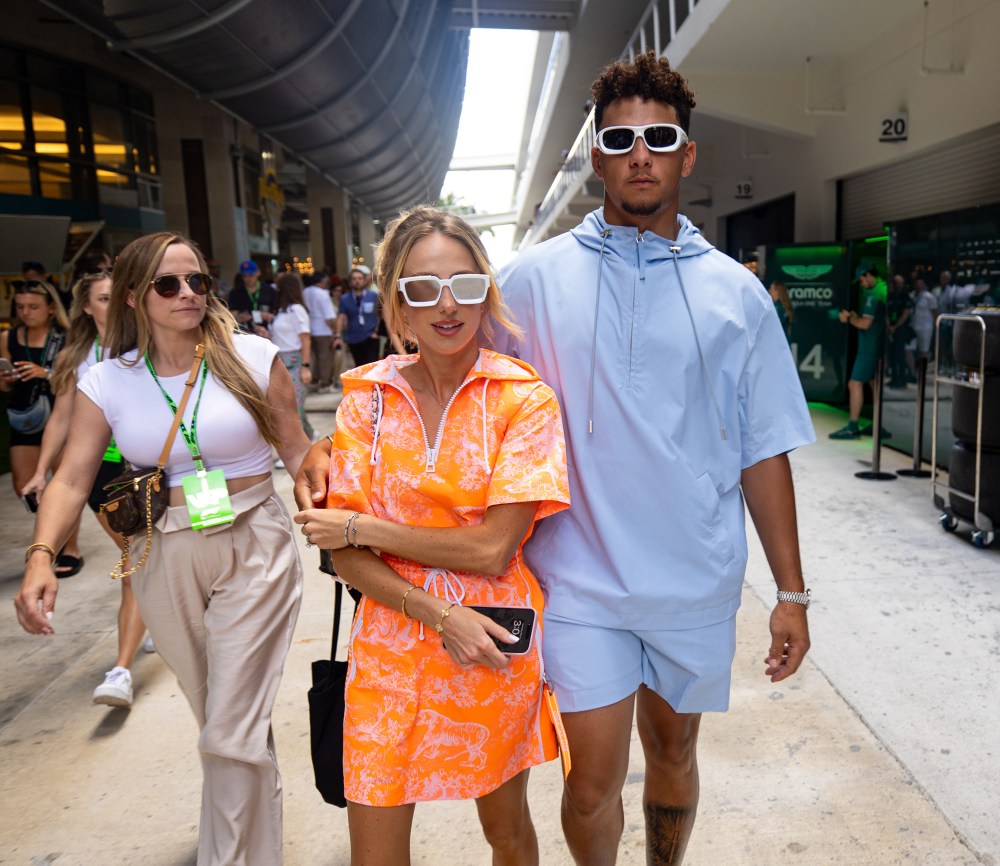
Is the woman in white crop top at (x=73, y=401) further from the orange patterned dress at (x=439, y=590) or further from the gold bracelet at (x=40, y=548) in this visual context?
the orange patterned dress at (x=439, y=590)

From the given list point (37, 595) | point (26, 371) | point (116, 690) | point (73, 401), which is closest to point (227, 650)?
point (37, 595)

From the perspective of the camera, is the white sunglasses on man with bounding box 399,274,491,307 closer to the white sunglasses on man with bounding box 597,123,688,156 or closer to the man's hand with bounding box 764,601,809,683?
the white sunglasses on man with bounding box 597,123,688,156

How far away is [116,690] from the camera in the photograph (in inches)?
151

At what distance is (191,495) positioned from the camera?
2.62 metres

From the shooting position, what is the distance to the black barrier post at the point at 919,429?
750 centimetres

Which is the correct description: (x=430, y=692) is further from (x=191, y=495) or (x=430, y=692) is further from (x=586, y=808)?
(x=191, y=495)

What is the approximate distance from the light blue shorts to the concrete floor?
84 cm

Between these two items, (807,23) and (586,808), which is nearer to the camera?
(586,808)

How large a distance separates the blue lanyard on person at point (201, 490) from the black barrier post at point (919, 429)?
255 inches

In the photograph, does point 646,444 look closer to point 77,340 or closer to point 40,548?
point 40,548

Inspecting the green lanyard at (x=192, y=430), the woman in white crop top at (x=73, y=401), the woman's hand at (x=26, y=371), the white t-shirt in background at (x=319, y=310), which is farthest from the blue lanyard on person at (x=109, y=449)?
the white t-shirt in background at (x=319, y=310)

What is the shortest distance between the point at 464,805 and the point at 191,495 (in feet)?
4.89

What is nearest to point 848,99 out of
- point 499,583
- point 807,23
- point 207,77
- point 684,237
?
point 807,23

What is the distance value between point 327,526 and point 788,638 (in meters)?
1.23
